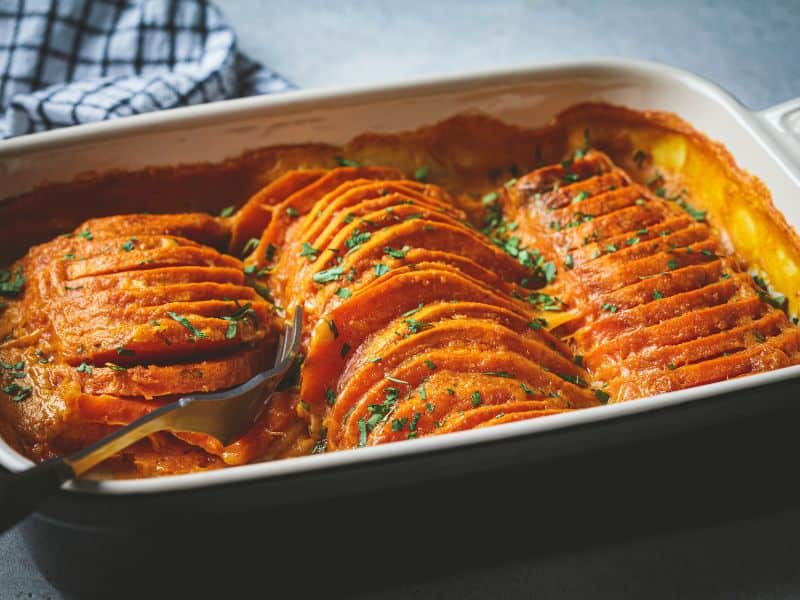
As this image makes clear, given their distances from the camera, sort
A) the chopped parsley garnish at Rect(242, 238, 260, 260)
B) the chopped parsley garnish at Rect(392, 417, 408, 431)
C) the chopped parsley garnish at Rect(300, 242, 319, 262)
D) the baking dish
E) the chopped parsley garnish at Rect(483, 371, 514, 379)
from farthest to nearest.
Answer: the chopped parsley garnish at Rect(242, 238, 260, 260)
the chopped parsley garnish at Rect(300, 242, 319, 262)
the chopped parsley garnish at Rect(483, 371, 514, 379)
the chopped parsley garnish at Rect(392, 417, 408, 431)
the baking dish

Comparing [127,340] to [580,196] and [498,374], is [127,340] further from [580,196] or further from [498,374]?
[580,196]

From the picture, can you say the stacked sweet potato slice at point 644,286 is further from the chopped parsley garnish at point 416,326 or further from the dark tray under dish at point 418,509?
the chopped parsley garnish at point 416,326

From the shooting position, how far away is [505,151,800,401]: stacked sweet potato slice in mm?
3066

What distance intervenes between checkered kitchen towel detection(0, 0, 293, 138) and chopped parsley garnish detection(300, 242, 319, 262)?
4.58 feet

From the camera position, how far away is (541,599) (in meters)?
2.82

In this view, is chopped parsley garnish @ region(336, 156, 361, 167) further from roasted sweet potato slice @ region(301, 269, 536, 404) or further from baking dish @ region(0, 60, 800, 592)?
roasted sweet potato slice @ region(301, 269, 536, 404)

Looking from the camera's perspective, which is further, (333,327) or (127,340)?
(333,327)

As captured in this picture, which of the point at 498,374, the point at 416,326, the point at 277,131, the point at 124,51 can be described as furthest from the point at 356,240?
the point at 124,51

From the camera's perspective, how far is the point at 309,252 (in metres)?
3.31

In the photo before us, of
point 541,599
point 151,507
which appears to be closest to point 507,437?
point 541,599

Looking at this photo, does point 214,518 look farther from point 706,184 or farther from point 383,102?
point 706,184

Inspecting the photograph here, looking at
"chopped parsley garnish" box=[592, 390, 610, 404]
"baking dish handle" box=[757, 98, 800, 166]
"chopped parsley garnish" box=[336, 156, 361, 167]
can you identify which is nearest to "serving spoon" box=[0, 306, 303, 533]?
"chopped parsley garnish" box=[336, 156, 361, 167]

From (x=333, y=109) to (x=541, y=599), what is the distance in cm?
205

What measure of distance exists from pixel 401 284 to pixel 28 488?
1.38 m
